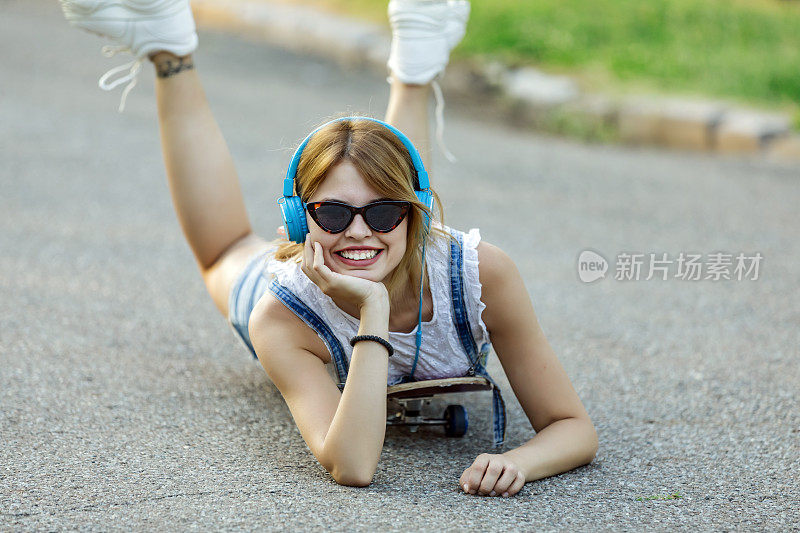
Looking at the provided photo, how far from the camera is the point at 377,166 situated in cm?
235

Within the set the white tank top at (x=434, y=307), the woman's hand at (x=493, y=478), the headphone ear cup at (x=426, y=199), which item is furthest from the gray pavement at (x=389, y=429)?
the headphone ear cup at (x=426, y=199)

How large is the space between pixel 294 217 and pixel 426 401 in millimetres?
693

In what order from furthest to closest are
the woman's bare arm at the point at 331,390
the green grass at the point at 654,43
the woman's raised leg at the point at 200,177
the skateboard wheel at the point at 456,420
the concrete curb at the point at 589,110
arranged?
the green grass at the point at 654,43
the concrete curb at the point at 589,110
the woman's raised leg at the point at 200,177
the skateboard wheel at the point at 456,420
the woman's bare arm at the point at 331,390

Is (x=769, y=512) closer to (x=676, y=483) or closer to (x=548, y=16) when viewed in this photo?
(x=676, y=483)

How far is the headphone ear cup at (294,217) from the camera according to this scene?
2402 mm

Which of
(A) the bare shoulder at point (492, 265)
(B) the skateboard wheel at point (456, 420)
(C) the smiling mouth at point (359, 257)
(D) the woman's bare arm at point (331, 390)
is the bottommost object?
(B) the skateboard wheel at point (456, 420)

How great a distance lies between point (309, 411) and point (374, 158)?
2.16ft

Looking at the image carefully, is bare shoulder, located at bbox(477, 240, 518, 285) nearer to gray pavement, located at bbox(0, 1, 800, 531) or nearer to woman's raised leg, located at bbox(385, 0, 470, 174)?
gray pavement, located at bbox(0, 1, 800, 531)

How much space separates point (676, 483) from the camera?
8.22 ft

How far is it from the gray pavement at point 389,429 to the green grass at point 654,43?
0.98m

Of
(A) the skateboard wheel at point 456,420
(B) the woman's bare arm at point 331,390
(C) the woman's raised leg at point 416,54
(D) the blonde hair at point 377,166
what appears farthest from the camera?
(C) the woman's raised leg at point 416,54

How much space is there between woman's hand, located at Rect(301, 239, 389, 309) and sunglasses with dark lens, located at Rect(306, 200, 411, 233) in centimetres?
7

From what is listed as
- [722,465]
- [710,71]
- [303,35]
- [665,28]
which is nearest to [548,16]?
[665,28]

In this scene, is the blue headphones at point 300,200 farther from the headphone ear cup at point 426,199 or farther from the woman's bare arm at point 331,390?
the woman's bare arm at point 331,390
